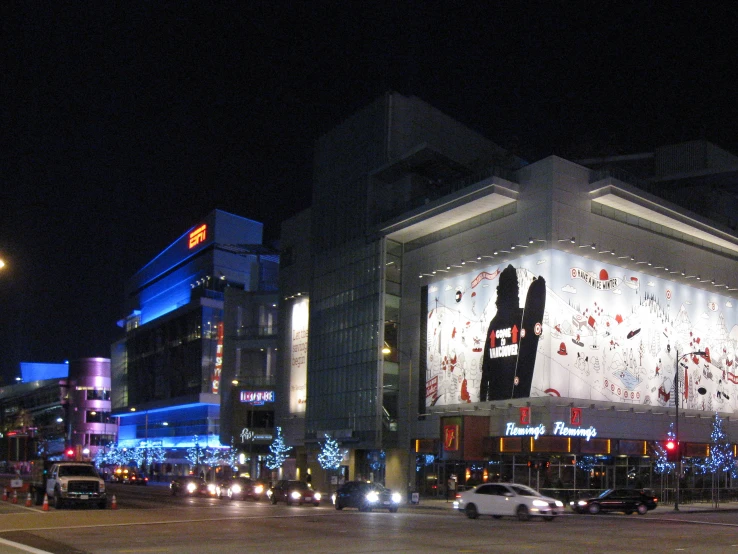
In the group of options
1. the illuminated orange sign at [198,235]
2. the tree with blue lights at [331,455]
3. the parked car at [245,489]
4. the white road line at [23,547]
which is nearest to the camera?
the white road line at [23,547]

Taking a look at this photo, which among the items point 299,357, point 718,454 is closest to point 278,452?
point 299,357

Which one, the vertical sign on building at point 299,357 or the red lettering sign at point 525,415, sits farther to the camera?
the vertical sign on building at point 299,357

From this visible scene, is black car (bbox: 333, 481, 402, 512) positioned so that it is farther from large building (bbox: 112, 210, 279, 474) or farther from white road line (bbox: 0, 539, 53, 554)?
large building (bbox: 112, 210, 279, 474)

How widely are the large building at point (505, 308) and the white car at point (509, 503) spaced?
61.4ft

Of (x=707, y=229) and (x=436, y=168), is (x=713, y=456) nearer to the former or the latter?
(x=707, y=229)

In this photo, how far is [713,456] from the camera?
56594 millimetres

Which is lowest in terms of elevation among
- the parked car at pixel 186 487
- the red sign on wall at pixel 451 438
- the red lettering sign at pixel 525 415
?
the parked car at pixel 186 487

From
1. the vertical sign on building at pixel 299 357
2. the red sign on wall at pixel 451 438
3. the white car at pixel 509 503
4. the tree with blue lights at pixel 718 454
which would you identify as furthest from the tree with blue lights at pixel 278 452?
the white car at pixel 509 503

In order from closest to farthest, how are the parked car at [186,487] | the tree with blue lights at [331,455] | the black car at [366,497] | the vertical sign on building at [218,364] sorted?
the black car at [366,497], the parked car at [186,487], the tree with blue lights at [331,455], the vertical sign on building at [218,364]

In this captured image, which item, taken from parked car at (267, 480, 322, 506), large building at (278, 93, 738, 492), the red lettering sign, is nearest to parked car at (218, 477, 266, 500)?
parked car at (267, 480, 322, 506)

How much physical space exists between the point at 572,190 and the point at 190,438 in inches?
3048

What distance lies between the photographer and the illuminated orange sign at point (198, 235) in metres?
133

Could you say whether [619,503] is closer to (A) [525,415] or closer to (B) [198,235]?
(A) [525,415]

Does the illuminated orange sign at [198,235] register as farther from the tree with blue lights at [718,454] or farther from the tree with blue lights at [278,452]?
the tree with blue lights at [718,454]
